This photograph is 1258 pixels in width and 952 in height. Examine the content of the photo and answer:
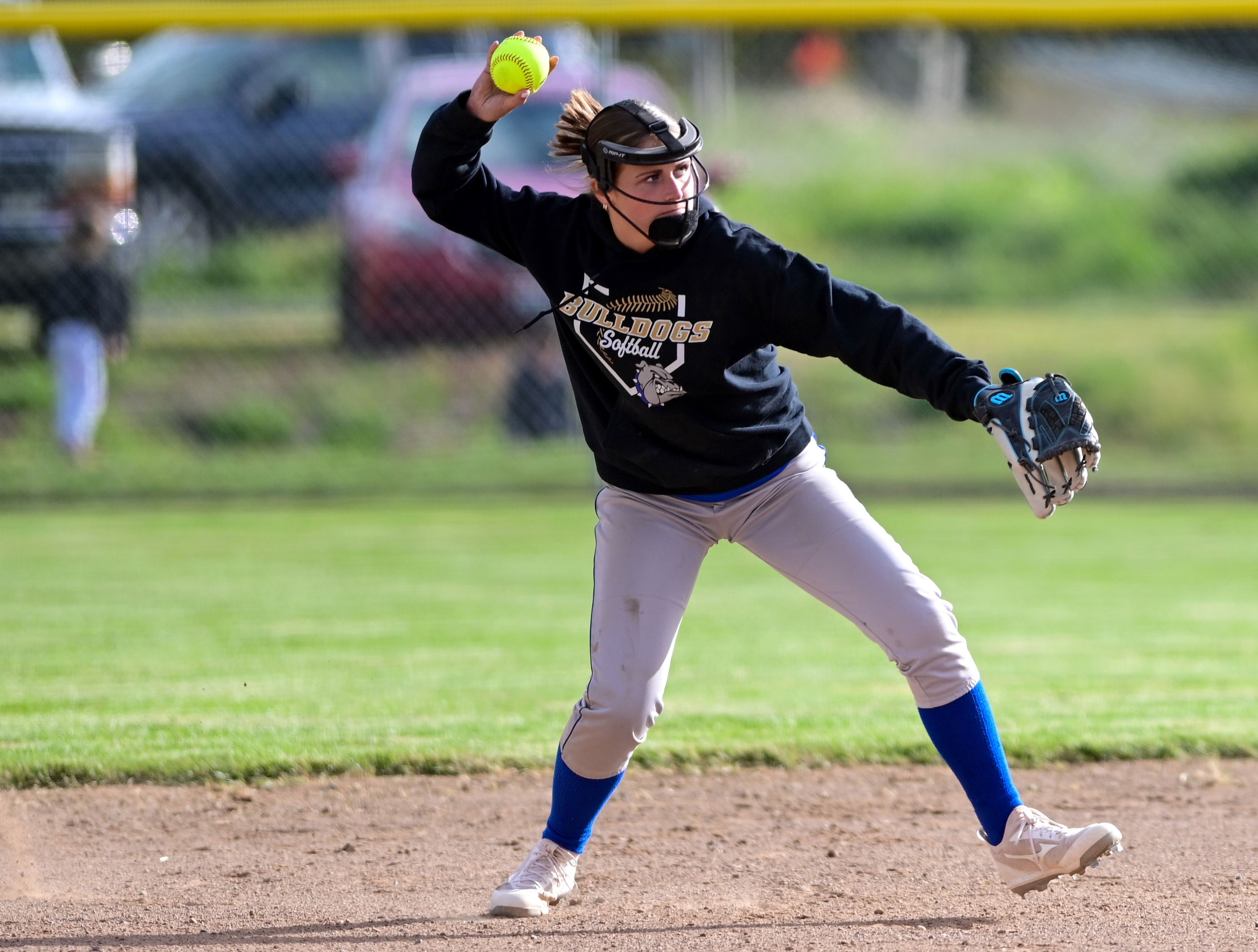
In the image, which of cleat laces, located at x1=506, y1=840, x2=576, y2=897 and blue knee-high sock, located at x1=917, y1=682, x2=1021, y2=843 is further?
cleat laces, located at x1=506, y1=840, x2=576, y2=897

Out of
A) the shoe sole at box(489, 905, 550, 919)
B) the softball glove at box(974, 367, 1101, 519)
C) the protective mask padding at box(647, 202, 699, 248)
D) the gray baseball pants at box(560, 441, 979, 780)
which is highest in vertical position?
the protective mask padding at box(647, 202, 699, 248)

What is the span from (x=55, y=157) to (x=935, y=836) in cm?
837

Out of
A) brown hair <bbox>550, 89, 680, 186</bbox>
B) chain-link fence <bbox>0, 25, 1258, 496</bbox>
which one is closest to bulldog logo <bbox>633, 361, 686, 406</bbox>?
brown hair <bbox>550, 89, 680, 186</bbox>

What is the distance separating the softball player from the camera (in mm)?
3096

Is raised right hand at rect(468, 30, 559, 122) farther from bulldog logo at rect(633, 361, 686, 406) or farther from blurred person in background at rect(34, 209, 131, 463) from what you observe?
blurred person in background at rect(34, 209, 131, 463)

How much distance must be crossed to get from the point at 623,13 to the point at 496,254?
68.7 inches

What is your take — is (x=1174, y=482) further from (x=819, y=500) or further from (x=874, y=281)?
A: (x=819, y=500)

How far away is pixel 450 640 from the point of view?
6.25 meters

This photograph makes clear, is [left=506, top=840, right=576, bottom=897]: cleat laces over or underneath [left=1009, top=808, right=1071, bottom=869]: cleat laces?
underneath

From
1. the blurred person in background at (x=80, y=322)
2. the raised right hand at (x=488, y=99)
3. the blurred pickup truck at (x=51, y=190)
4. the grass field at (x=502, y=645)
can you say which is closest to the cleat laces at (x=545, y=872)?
the grass field at (x=502, y=645)

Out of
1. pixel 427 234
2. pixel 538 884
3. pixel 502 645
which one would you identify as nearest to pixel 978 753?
pixel 538 884

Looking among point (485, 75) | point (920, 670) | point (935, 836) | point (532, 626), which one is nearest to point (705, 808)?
point (935, 836)

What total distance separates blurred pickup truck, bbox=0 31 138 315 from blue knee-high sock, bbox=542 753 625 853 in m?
7.93

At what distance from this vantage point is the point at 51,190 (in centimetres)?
1023
